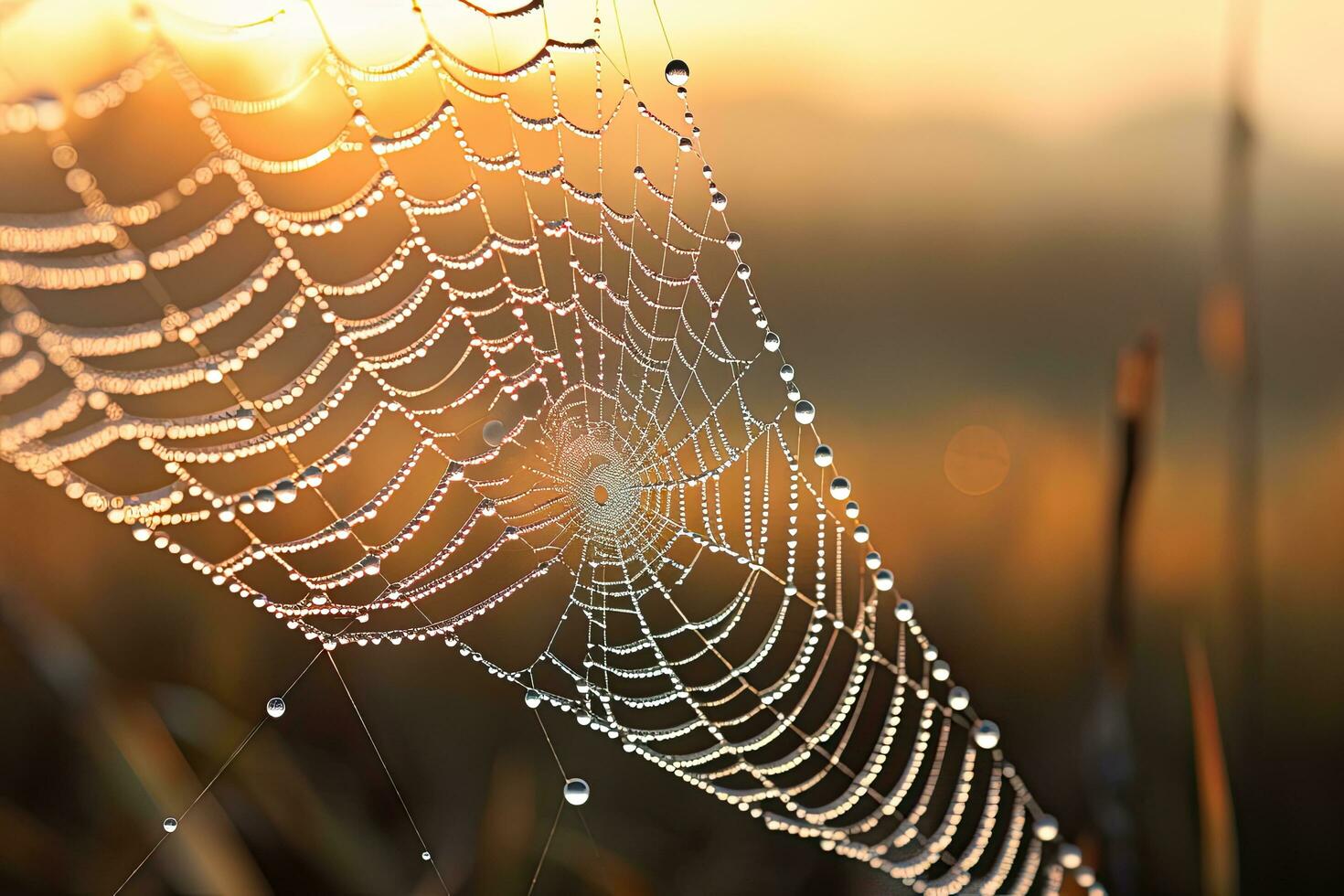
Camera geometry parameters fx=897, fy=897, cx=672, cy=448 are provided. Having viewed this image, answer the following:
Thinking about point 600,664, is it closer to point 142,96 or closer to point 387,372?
point 387,372

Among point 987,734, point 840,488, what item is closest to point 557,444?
point 840,488

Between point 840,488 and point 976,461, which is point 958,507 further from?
point 840,488

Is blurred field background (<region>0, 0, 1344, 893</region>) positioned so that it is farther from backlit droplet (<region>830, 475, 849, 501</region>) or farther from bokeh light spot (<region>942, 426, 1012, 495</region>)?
backlit droplet (<region>830, 475, 849, 501</region>)

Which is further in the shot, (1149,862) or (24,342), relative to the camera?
(1149,862)

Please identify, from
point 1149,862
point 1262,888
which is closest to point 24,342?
point 1149,862

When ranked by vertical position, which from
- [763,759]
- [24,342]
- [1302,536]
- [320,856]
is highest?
[1302,536]

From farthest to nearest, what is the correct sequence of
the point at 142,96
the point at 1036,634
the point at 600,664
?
the point at 1036,634, the point at 600,664, the point at 142,96

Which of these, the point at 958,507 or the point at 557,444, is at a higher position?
the point at 958,507
